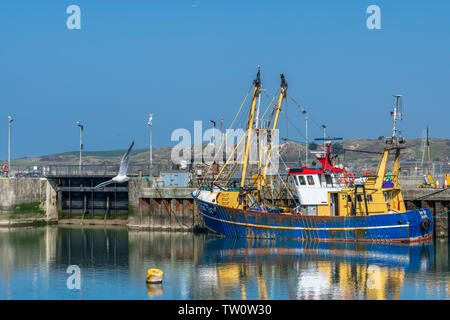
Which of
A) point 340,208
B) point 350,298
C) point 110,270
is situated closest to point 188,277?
point 110,270

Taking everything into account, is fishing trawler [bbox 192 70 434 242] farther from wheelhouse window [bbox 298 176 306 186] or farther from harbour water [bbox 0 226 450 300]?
harbour water [bbox 0 226 450 300]

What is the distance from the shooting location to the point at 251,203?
53938 mm

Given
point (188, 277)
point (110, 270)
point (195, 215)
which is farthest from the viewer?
point (195, 215)

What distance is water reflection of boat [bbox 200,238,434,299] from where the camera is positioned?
33188mm

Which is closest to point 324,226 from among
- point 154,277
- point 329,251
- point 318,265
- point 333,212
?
point 333,212

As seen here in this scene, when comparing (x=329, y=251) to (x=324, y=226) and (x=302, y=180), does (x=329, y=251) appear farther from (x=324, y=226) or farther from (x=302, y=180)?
(x=302, y=180)

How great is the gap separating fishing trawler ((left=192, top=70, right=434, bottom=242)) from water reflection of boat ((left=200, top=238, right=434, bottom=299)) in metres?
0.86

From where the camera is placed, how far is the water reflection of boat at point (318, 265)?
33.2m

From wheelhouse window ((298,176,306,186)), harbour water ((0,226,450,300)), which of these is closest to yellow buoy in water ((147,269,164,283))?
harbour water ((0,226,450,300))

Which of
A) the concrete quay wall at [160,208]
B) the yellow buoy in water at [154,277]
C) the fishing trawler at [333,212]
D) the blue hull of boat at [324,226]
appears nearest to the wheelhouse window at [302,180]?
the fishing trawler at [333,212]

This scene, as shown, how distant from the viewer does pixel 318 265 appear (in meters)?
39.7

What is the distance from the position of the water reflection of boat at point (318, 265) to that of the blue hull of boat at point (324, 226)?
2.32ft
